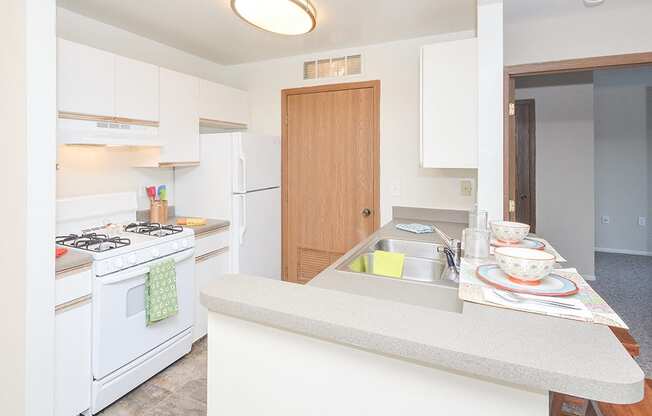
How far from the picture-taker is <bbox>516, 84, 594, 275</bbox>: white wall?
4.04 meters

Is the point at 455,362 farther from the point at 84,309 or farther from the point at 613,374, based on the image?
the point at 84,309

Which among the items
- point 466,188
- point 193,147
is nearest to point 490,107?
point 466,188

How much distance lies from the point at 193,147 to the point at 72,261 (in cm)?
137

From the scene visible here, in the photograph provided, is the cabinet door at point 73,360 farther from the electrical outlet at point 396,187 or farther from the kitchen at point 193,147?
the electrical outlet at point 396,187

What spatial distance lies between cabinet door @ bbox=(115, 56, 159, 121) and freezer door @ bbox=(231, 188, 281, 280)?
89 cm

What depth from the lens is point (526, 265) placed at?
968 millimetres

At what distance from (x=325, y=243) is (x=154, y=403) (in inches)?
73.5

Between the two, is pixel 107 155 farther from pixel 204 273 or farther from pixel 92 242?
pixel 204 273

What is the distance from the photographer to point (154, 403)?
2.04 meters

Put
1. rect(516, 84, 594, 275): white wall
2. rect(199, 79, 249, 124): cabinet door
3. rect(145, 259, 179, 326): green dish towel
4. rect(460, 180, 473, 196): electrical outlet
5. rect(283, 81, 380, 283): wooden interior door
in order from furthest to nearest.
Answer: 1. rect(516, 84, 594, 275): white wall
2. rect(283, 81, 380, 283): wooden interior door
3. rect(199, 79, 249, 124): cabinet door
4. rect(460, 180, 473, 196): electrical outlet
5. rect(145, 259, 179, 326): green dish towel

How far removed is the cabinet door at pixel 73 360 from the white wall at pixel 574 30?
3.11 m

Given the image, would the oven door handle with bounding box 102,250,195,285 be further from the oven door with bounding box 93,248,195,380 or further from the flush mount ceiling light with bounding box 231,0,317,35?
the flush mount ceiling light with bounding box 231,0,317,35

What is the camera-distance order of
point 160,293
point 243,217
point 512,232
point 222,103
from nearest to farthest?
point 512,232
point 160,293
point 243,217
point 222,103

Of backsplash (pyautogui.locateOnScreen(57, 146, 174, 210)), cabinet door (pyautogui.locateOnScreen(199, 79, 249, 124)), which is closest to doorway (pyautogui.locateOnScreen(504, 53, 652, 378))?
cabinet door (pyautogui.locateOnScreen(199, 79, 249, 124))
